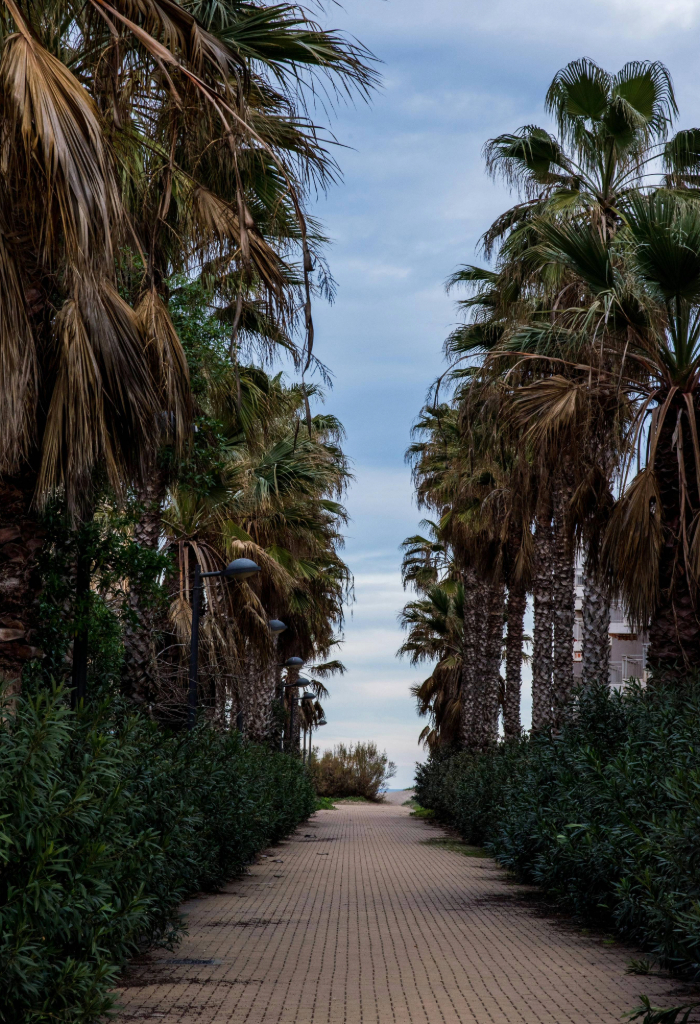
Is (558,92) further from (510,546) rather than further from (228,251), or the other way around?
(510,546)

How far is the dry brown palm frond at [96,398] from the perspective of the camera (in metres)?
7.39

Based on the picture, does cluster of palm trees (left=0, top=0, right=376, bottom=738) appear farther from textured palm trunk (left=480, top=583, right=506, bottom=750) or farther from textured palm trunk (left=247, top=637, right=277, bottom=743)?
textured palm trunk (left=480, top=583, right=506, bottom=750)

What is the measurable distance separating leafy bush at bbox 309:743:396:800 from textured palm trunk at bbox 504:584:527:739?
2542 cm

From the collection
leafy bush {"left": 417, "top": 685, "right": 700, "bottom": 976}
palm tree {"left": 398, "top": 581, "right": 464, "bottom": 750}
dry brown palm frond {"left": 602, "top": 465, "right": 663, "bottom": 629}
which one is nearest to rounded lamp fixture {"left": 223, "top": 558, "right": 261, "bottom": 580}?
leafy bush {"left": 417, "top": 685, "right": 700, "bottom": 976}

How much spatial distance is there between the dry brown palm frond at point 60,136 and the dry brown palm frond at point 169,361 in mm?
2580

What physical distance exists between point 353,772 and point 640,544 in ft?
142

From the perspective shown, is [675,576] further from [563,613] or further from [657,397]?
[563,613]

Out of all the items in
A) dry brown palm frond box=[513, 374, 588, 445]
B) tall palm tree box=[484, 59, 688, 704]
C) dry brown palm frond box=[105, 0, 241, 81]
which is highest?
tall palm tree box=[484, 59, 688, 704]

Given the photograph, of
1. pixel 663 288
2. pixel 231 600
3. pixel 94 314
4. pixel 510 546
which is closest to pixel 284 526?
pixel 231 600

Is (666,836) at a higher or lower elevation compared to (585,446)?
lower

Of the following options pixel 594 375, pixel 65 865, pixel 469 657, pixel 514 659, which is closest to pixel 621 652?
pixel 469 657

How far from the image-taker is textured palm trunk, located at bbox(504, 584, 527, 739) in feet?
87.1

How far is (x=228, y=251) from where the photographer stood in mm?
9664

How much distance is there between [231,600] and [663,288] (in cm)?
1160
